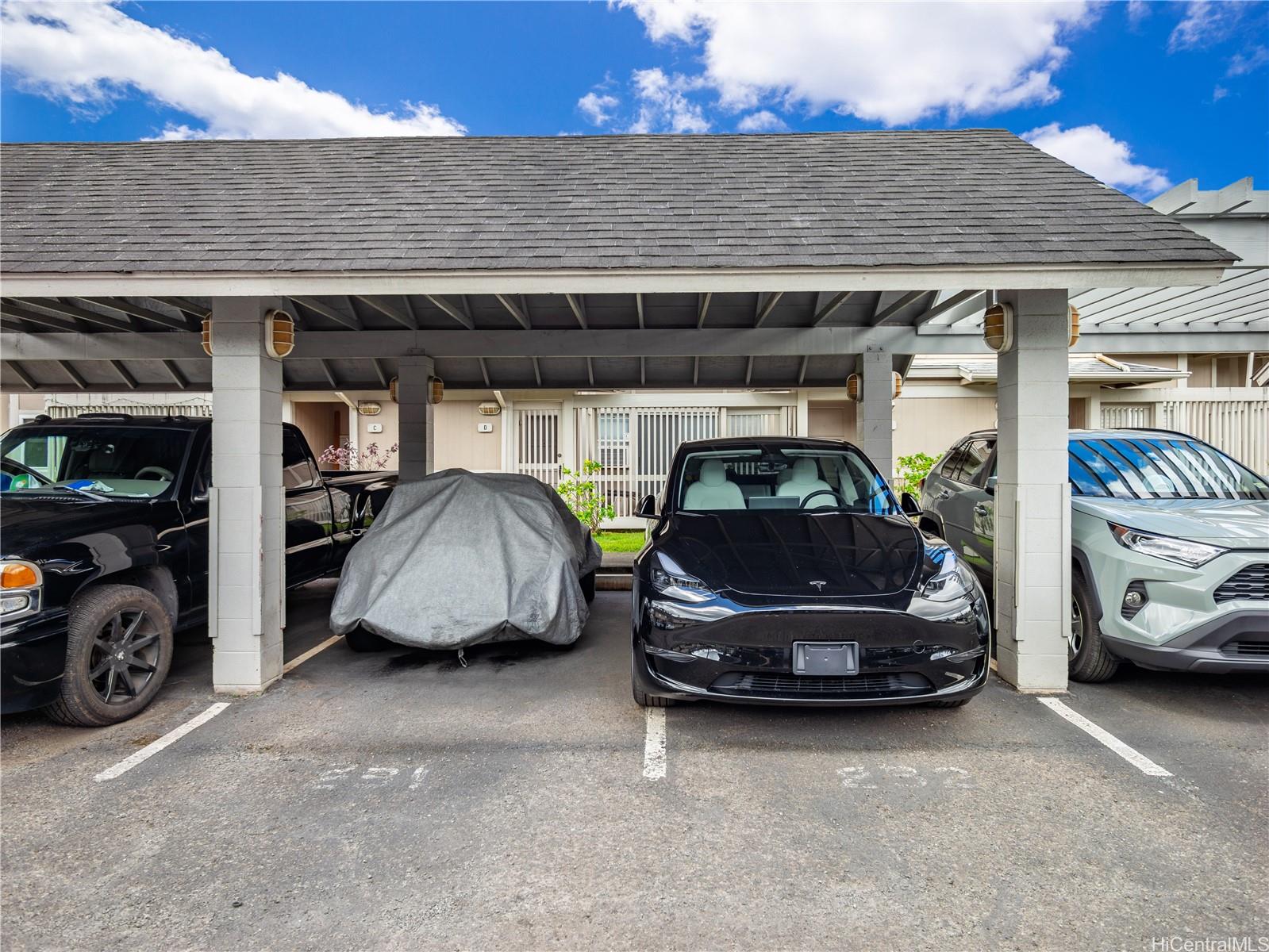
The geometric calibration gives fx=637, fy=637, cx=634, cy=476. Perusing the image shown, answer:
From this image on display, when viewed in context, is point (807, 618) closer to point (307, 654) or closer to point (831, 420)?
point (307, 654)

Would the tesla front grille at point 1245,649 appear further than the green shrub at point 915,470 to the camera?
No

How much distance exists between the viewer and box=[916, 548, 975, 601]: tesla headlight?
333 cm

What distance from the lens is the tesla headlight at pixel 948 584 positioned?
333cm

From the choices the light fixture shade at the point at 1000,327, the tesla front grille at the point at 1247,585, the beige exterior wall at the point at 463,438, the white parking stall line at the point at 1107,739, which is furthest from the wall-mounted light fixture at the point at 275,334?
the beige exterior wall at the point at 463,438

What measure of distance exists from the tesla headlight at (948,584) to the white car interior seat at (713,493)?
1.43 m

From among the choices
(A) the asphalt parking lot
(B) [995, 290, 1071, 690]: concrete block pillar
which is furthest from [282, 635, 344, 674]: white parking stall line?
(B) [995, 290, 1071, 690]: concrete block pillar

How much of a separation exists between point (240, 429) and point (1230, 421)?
565 inches

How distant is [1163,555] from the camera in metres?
3.87

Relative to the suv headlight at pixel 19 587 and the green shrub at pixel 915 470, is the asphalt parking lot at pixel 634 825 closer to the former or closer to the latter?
the suv headlight at pixel 19 587

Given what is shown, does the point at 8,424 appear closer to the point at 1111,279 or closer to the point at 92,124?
the point at 92,124

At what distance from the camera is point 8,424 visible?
1044 cm

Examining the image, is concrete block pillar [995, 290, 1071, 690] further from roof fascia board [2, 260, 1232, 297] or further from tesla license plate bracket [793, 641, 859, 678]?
tesla license plate bracket [793, 641, 859, 678]

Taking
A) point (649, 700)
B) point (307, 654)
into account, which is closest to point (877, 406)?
point (649, 700)

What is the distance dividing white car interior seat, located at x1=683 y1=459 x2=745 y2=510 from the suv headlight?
3.70m
